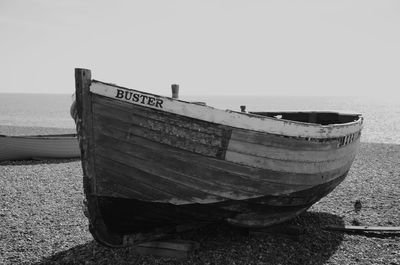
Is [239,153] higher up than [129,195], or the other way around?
[239,153]

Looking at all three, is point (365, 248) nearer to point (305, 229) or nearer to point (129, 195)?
point (305, 229)

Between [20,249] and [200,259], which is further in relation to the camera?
[20,249]

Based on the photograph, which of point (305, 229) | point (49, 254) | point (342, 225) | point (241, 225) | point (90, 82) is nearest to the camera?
point (90, 82)

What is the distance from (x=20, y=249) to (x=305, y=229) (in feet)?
19.4

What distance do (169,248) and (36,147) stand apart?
Result: 46.1ft

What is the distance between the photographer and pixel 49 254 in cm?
690

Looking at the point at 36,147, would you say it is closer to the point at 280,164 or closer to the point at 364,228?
the point at 280,164

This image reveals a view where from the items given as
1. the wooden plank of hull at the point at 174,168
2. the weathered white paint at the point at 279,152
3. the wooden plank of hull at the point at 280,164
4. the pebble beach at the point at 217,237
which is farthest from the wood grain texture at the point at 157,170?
the pebble beach at the point at 217,237

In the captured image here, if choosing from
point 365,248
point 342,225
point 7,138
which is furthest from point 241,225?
point 7,138

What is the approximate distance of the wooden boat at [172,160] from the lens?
Answer: 17.7ft

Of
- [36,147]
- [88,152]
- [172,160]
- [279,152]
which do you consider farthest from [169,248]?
[36,147]

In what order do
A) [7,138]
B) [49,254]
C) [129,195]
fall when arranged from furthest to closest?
[7,138], [49,254], [129,195]

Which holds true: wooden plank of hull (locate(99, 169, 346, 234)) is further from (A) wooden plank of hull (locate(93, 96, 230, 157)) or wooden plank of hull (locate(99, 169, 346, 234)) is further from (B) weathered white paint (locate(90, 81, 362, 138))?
(B) weathered white paint (locate(90, 81, 362, 138))

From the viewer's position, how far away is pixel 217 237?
726 cm
